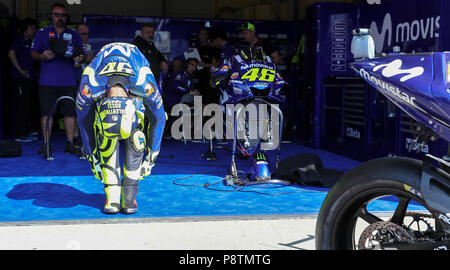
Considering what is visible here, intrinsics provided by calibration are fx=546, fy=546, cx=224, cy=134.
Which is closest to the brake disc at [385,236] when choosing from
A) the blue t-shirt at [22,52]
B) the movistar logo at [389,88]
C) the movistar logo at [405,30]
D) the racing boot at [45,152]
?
the movistar logo at [389,88]

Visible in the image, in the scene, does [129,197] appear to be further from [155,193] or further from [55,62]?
[55,62]

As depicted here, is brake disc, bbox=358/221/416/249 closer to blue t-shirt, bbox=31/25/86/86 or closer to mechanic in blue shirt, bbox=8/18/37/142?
blue t-shirt, bbox=31/25/86/86

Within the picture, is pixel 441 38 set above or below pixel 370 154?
above

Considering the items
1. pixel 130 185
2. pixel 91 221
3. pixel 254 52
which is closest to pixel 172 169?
pixel 254 52

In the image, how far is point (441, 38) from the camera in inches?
239

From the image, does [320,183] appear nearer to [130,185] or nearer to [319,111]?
[130,185]

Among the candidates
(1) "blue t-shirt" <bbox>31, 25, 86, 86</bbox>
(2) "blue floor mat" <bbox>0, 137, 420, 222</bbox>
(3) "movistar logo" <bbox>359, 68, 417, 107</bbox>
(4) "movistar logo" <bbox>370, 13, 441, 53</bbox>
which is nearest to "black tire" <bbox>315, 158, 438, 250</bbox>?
(3) "movistar logo" <bbox>359, 68, 417, 107</bbox>

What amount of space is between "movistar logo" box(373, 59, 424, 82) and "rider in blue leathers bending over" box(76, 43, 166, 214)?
2.46m

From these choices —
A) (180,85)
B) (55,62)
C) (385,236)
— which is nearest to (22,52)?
(55,62)

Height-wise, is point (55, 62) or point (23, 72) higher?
point (55, 62)

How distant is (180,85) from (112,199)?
221 inches

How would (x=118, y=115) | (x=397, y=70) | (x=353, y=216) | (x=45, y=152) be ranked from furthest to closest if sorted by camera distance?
1. (x=45, y=152)
2. (x=118, y=115)
3. (x=353, y=216)
4. (x=397, y=70)

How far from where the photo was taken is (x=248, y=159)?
761 cm

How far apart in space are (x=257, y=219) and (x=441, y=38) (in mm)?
3384
